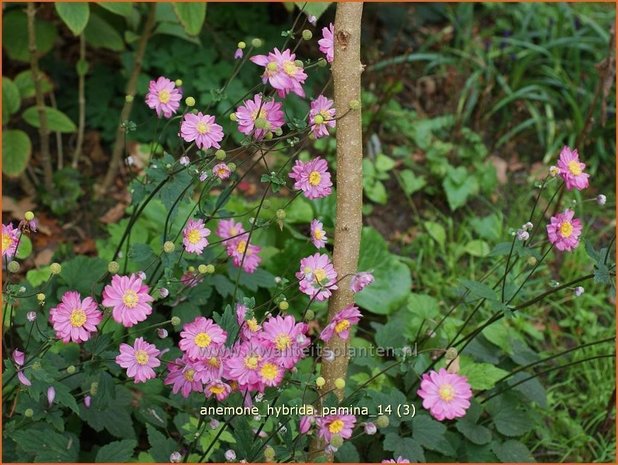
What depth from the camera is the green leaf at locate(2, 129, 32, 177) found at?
2.70 meters

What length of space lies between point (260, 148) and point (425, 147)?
71.3 inches

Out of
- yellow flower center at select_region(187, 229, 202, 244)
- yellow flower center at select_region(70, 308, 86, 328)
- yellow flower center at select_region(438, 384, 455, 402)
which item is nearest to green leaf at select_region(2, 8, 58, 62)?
yellow flower center at select_region(187, 229, 202, 244)

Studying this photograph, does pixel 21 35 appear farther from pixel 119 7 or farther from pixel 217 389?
pixel 217 389

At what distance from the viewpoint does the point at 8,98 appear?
272 centimetres

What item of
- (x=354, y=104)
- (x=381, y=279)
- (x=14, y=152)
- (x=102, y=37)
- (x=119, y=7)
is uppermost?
(x=102, y=37)

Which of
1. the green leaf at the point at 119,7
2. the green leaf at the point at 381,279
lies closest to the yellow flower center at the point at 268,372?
the green leaf at the point at 381,279

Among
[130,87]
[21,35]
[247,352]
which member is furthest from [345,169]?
[21,35]

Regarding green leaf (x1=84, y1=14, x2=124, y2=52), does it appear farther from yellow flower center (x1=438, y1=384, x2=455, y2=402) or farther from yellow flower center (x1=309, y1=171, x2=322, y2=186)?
yellow flower center (x1=438, y1=384, x2=455, y2=402)

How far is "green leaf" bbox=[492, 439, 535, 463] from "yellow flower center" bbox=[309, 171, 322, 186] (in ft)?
2.99

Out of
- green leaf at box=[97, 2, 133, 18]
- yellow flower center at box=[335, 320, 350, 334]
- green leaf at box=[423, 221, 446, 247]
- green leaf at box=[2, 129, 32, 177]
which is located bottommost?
yellow flower center at box=[335, 320, 350, 334]

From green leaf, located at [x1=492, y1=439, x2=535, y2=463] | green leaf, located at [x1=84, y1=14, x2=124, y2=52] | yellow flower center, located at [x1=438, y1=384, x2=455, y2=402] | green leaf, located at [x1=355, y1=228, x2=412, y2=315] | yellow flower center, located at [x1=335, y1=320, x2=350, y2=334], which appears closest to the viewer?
yellow flower center, located at [x1=438, y1=384, x2=455, y2=402]

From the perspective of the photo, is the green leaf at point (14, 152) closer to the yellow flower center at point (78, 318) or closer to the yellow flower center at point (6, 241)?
the yellow flower center at point (6, 241)

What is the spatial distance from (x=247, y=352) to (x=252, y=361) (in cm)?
3

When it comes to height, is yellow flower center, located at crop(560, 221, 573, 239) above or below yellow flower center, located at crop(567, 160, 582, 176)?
below
